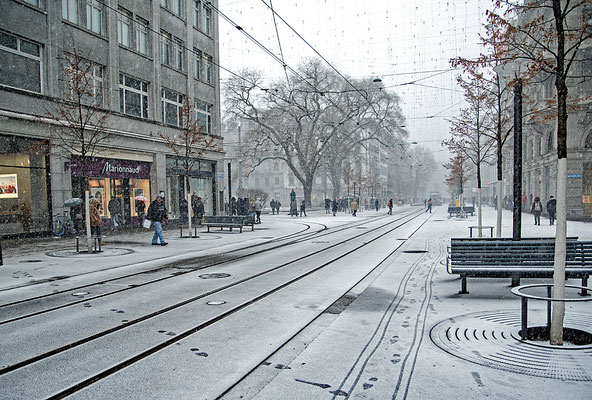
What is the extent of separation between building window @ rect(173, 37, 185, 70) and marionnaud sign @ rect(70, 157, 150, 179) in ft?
22.0

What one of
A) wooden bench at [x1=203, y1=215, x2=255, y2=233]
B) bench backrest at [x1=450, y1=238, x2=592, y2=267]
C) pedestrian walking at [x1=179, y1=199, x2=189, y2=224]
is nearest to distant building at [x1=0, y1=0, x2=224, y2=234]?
pedestrian walking at [x1=179, y1=199, x2=189, y2=224]

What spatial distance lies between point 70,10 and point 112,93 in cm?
376

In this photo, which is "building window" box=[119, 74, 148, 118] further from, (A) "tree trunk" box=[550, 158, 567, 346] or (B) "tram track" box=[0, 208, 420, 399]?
(A) "tree trunk" box=[550, 158, 567, 346]

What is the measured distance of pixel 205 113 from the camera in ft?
93.5

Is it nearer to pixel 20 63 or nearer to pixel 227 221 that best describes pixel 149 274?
pixel 227 221

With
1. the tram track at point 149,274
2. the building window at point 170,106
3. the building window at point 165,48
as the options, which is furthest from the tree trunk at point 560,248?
the building window at point 165,48

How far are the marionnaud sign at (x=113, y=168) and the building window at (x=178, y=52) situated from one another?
22.0 feet

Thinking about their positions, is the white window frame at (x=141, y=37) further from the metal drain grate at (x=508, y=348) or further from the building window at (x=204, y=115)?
the metal drain grate at (x=508, y=348)

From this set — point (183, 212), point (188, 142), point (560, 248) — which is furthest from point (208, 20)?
point (560, 248)

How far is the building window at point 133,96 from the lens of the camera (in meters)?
21.5

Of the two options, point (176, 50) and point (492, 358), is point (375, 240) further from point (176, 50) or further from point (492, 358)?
point (176, 50)

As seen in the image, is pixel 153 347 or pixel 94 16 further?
pixel 94 16

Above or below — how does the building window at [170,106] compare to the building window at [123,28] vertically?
below

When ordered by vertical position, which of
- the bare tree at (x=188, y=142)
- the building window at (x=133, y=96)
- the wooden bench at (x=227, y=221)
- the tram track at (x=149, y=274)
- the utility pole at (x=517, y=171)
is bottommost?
the tram track at (x=149, y=274)
